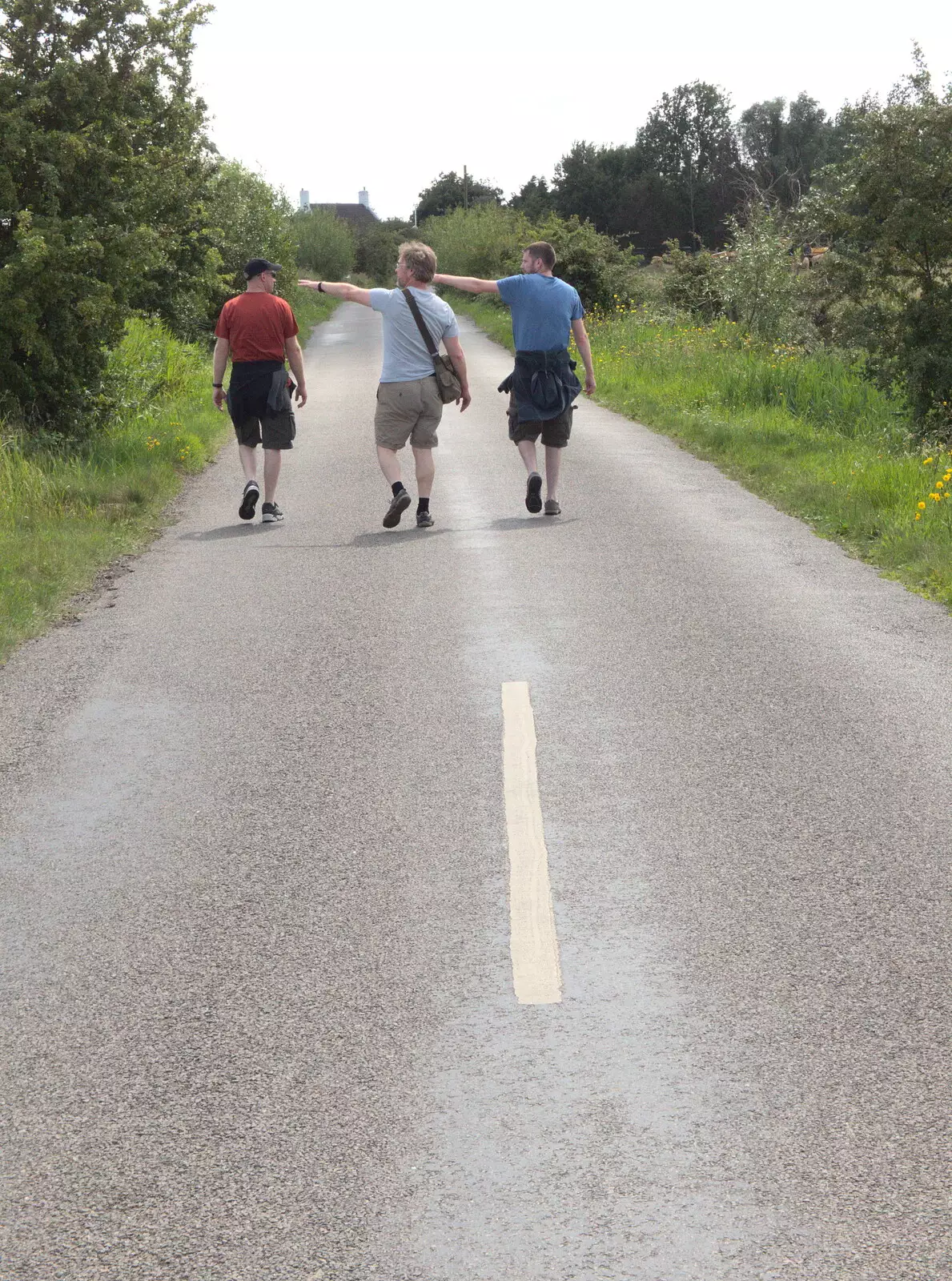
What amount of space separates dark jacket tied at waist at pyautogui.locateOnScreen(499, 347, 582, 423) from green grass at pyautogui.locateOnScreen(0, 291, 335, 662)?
3.10m

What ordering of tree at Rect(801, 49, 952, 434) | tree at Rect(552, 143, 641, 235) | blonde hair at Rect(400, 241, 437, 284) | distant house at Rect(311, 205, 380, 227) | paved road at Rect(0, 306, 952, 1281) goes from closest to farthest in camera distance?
1. paved road at Rect(0, 306, 952, 1281)
2. blonde hair at Rect(400, 241, 437, 284)
3. tree at Rect(801, 49, 952, 434)
4. tree at Rect(552, 143, 641, 235)
5. distant house at Rect(311, 205, 380, 227)

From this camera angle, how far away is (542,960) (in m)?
3.69

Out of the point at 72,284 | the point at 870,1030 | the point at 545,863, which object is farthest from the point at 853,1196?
the point at 72,284

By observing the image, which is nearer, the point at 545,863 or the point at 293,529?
the point at 545,863

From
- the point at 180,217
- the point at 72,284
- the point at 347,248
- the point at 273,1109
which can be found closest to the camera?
the point at 273,1109

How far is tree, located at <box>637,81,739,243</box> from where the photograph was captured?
101 meters

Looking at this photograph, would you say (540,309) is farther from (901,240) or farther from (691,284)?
(691,284)

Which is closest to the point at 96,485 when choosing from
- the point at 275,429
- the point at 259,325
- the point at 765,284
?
the point at 275,429

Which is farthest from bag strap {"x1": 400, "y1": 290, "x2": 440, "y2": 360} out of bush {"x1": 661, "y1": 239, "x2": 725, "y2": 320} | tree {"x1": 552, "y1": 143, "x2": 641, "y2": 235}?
tree {"x1": 552, "y1": 143, "x2": 641, "y2": 235}

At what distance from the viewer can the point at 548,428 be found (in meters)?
11.1

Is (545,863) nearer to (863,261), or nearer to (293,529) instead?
(293,529)

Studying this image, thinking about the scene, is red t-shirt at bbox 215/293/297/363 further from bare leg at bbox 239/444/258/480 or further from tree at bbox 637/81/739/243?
tree at bbox 637/81/739/243

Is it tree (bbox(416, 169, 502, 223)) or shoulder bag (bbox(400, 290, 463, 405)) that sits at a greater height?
tree (bbox(416, 169, 502, 223))

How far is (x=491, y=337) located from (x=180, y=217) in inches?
996
